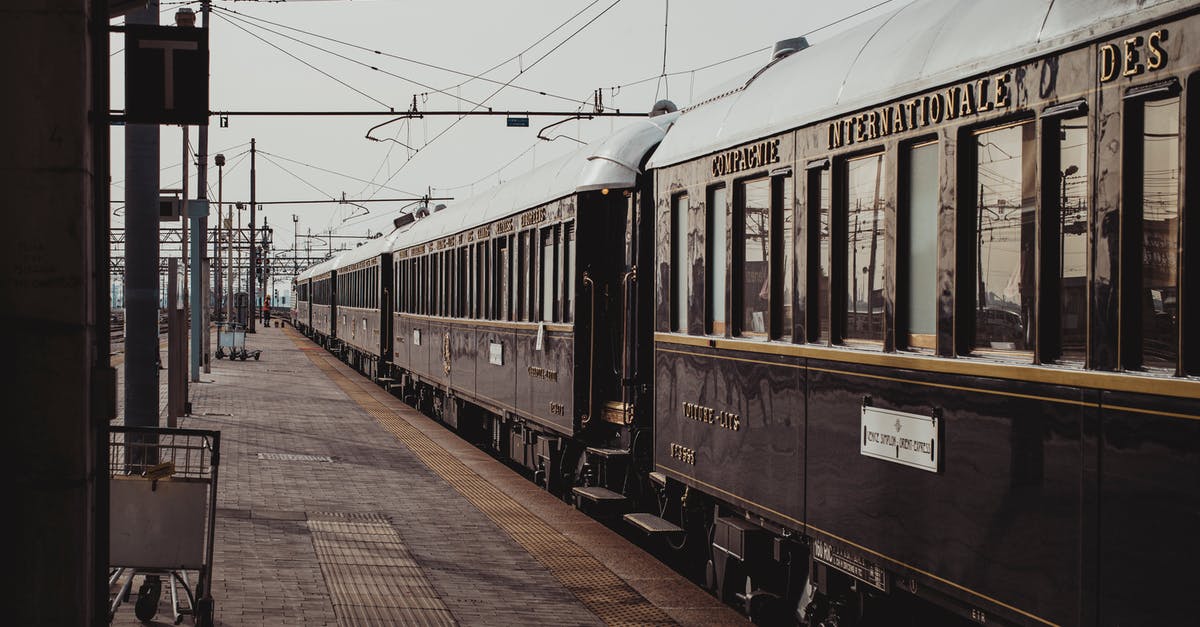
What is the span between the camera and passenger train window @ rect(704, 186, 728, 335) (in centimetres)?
806

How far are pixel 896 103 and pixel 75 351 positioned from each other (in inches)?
139

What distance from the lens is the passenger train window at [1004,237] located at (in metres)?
4.96

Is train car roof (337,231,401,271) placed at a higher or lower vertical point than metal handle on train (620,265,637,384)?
A: higher

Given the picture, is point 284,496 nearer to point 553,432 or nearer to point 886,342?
point 553,432

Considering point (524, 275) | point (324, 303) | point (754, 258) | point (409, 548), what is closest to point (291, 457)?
point (524, 275)

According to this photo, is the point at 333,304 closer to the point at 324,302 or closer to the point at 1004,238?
the point at 324,302

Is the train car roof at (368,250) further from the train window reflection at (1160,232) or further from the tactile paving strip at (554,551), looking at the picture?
the train window reflection at (1160,232)

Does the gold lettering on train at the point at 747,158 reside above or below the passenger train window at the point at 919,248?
above

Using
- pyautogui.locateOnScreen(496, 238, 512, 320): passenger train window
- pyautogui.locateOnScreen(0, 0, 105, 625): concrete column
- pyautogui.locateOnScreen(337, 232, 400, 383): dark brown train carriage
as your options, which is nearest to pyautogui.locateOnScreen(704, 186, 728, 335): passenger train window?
pyautogui.locateOnScreen(0, 0, 105, 625): concrete column

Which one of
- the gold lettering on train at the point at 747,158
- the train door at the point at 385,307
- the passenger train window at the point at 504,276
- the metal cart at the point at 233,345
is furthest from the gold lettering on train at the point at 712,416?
the metal cart at the point at 233,345

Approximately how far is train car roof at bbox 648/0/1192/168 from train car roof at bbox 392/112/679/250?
62.8 inches

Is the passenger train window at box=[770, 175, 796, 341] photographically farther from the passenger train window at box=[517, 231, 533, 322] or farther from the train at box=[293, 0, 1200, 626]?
the passenger train window at box=[517, 231, 533, 322]

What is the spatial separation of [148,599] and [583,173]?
541 centimetres

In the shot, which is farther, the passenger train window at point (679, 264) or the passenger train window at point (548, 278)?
the passenger train window at point (548, 278)
